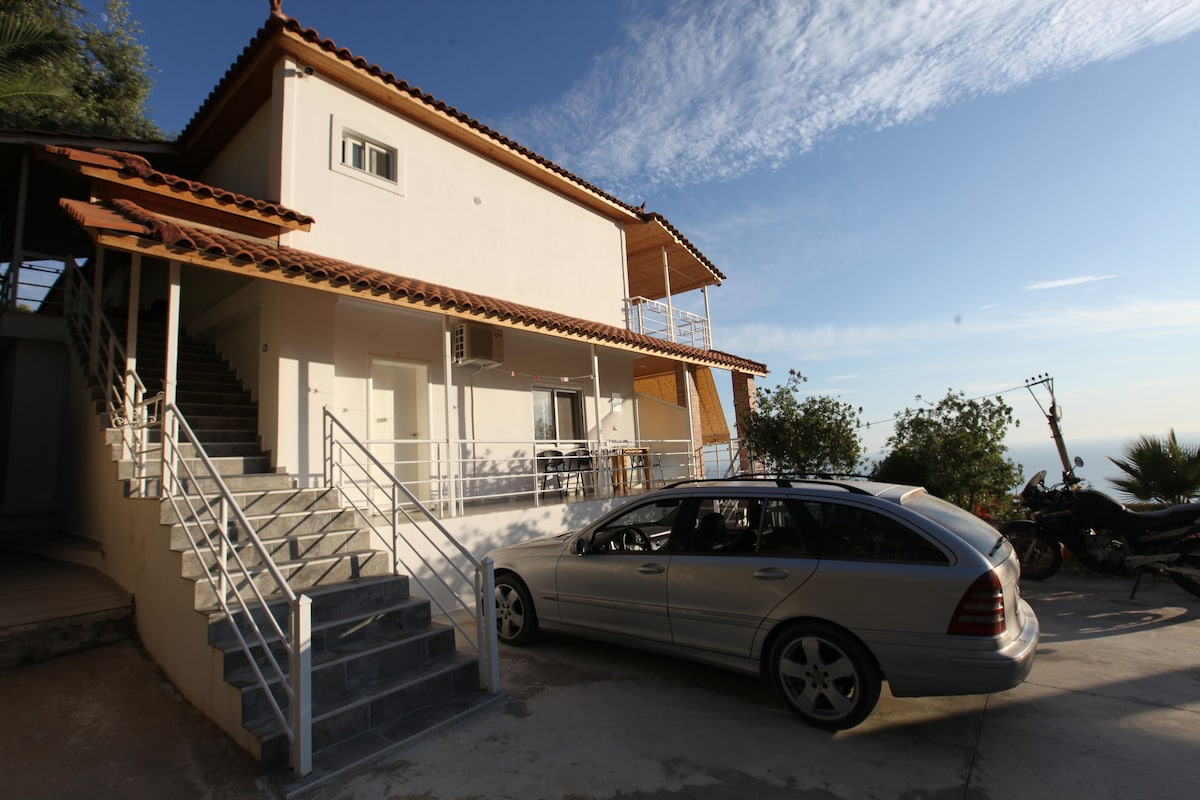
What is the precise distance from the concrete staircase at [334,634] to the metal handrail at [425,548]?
8.3 inches

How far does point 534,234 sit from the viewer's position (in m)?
10.9

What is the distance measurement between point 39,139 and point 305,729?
31.2 ft

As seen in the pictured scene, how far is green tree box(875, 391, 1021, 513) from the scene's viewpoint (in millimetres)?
8156

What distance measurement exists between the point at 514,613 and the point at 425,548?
5.24 feet

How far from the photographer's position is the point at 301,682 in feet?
9.84

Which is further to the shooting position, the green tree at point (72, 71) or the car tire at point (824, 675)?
the green tree at point (72, 71)

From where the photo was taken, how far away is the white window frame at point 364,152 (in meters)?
7.88

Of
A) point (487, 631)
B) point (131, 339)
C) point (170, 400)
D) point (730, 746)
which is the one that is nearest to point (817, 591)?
point (730, 746)

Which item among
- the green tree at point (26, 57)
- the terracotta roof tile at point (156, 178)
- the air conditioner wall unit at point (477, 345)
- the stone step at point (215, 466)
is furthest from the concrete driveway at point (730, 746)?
the green tree at point (26, 57)

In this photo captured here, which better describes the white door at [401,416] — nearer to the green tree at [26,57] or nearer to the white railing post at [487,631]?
the white railing post at [487,631]

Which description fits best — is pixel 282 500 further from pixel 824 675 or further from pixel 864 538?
pixel 864 538

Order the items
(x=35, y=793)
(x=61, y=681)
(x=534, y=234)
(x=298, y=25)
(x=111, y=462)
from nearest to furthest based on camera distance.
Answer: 1. (x=35, y=793)
2. (x=61, y=681)
3. (x=111, y=462)
4. (x=298, y=25)
5. (x=534, y=234)

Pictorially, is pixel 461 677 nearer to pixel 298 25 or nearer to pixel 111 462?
pixel 111 462

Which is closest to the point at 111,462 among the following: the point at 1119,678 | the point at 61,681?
the point at 61,681
